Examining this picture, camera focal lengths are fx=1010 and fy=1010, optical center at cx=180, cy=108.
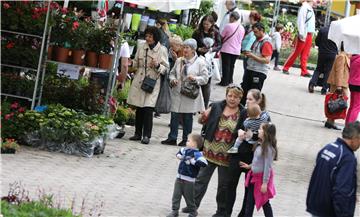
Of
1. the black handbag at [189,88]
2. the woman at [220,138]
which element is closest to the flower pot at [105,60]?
the black handbag at [189,88]

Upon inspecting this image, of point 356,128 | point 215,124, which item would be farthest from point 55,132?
point 356,128

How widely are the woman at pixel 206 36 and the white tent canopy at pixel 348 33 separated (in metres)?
3.68

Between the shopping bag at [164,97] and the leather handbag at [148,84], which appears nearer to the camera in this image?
the leather handbag at [148,84]

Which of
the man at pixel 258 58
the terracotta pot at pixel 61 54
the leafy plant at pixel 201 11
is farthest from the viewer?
the leafy plant at pixel 201 11

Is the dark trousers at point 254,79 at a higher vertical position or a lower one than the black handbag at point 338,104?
higher

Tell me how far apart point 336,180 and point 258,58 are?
8819 mm

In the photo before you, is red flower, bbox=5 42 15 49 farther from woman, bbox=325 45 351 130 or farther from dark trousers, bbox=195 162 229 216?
woman, bbox=325 45 351 130

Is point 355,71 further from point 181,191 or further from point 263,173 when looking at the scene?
point 181,191

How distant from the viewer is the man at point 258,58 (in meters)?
17.2

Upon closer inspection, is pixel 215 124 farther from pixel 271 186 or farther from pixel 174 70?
pixel 174 70

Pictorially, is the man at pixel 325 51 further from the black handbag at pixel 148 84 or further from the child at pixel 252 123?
the child at pixel 252 123

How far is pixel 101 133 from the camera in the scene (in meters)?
14.2

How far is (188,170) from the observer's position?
10.8 meters

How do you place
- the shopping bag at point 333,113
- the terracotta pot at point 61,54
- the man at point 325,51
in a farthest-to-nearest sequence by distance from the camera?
the man at point 325,51 → the shopping bag at point 333,113 → the terracotta pot at point 61,54
